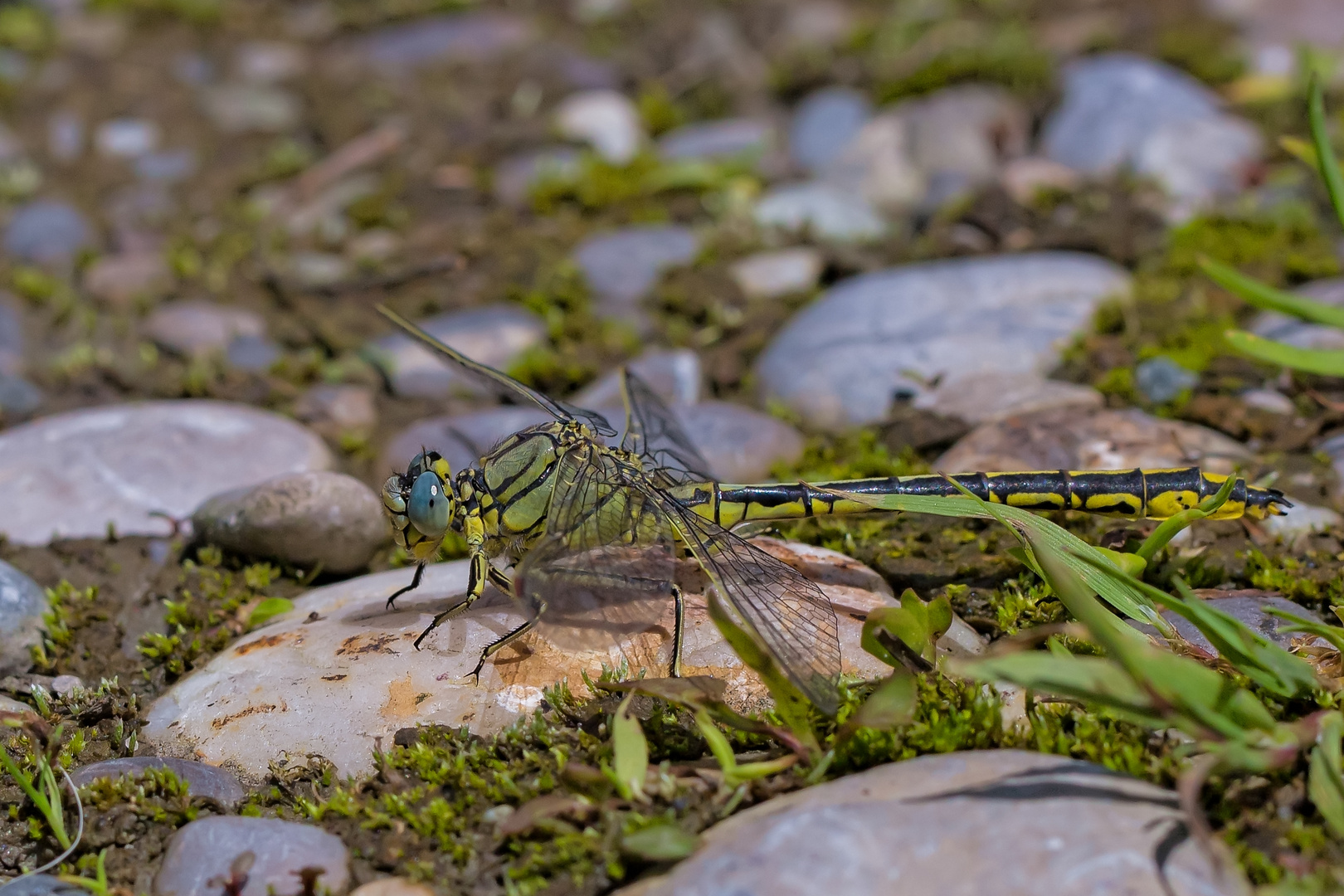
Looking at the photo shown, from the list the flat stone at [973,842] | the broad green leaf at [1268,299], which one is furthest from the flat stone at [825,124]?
the flat stone at [973,842]

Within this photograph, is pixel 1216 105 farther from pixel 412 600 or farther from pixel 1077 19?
pixel 412 600

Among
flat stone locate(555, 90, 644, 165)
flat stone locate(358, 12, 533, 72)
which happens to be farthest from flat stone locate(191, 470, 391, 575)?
flat stone locate(358, 12, 533, 72)

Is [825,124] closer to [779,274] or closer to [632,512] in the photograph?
[779,274]

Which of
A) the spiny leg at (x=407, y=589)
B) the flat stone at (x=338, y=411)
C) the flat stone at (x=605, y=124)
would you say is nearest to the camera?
the spiny leg at (x=407, y=589)

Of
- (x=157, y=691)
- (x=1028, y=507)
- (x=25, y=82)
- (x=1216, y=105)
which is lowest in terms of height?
(x=157, y=691)

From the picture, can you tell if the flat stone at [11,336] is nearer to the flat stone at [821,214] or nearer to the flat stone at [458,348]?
the flat stone at [458,348]

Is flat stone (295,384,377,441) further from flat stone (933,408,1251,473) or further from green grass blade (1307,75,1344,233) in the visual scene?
green grass blade (1307,75,1344,233)

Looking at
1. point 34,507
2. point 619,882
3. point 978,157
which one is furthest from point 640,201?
point 619,882
